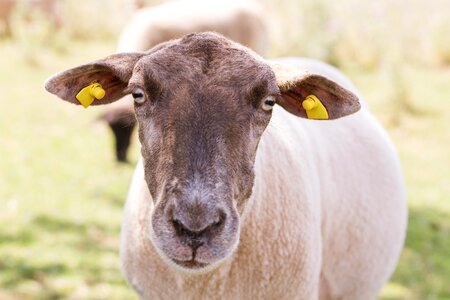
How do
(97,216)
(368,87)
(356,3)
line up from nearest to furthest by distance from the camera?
(97,216) < (368,87) < (356,3)

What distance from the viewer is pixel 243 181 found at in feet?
9.27

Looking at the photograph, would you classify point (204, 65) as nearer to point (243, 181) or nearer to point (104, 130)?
point (243, 181)

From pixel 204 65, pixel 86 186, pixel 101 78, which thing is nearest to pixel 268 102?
pixel 204 65

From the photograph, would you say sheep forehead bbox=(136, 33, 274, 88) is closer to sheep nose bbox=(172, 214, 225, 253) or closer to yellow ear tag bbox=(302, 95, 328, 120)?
yellow ear tag bbox=(302, 95, 328, 120)

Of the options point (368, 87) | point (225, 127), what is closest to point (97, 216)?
point (225, 127)

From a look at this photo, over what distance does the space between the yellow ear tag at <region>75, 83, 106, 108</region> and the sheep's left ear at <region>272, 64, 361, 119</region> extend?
762 mm

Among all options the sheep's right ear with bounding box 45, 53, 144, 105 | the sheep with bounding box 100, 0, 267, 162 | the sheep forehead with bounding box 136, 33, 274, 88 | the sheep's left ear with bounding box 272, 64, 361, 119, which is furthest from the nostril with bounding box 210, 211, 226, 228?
the sheep with bounding box 100, 0, 267, 162

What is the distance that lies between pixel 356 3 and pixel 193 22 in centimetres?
569

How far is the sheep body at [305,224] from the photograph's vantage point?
324 cm

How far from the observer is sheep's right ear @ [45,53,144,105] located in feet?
10.00

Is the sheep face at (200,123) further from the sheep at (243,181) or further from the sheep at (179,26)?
the sheep at (179,26)

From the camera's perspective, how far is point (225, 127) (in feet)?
8.95

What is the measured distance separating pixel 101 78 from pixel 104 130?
252 inches

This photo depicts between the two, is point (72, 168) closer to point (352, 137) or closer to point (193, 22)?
point (193, 22)
